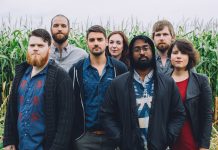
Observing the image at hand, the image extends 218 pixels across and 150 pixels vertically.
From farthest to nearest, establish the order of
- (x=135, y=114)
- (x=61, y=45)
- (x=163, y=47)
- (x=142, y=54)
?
1. (x=61, y=45)
2. (x=163, y=47)
3. (x=142, y=54)
4. (x=135, y=114)

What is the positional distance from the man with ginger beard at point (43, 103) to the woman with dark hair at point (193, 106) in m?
1.08

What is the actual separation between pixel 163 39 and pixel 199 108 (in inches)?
46.0

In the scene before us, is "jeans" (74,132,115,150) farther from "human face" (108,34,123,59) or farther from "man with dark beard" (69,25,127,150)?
"human face" (108,34,123,59)

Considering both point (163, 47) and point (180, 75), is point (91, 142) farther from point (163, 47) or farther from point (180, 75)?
point (163, 47)

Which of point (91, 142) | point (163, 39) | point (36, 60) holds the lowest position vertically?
point (91, 142)

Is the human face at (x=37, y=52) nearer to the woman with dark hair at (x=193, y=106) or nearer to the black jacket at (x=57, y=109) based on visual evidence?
the black jacket at (x=57, y=109)

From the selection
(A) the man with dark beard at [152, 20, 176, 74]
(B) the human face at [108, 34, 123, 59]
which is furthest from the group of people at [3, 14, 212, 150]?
(B) the human face at [108, 34, 123, 59]

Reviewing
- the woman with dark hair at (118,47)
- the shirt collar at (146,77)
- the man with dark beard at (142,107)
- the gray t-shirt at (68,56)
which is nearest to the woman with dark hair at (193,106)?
the man with dark beard at (142,107)

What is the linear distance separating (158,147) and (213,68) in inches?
225

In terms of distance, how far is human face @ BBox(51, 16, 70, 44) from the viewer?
523 cm

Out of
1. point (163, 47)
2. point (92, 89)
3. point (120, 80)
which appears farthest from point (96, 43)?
point (163, 47)

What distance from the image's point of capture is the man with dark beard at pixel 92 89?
4352 millimetres

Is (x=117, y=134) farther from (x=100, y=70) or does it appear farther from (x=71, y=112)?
(x=100, y=70)

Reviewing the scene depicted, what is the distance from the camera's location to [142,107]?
13.0 ft
